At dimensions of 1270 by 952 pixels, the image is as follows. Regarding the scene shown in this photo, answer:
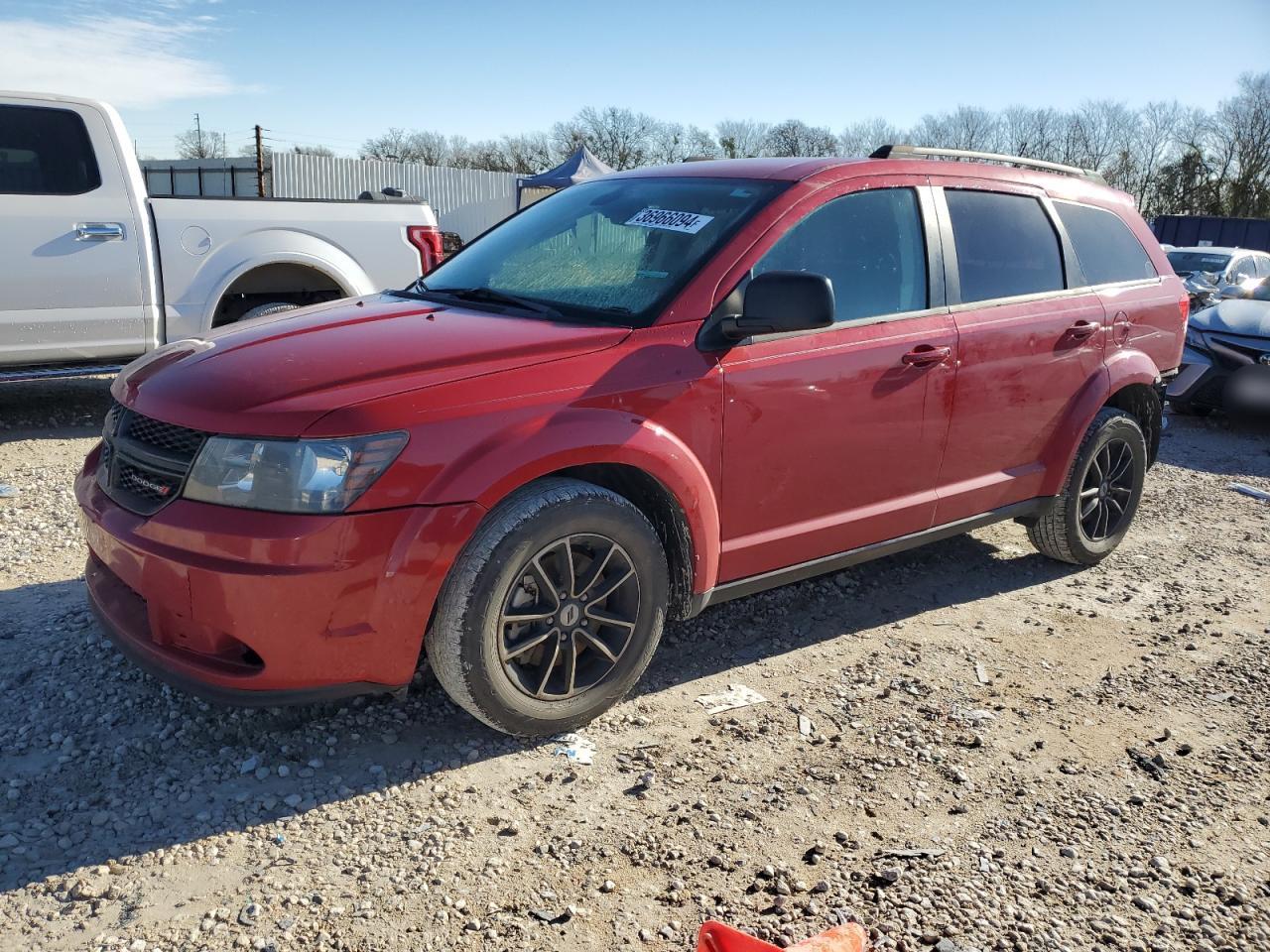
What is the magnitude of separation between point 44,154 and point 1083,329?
636 cm

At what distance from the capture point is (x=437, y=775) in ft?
10.1

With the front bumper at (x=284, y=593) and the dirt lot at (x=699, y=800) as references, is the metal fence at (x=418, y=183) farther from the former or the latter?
the front bumper at (x=284, y=593)

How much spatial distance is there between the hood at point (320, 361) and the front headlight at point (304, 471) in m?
0.05

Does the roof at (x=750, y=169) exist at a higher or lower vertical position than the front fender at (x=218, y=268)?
higher

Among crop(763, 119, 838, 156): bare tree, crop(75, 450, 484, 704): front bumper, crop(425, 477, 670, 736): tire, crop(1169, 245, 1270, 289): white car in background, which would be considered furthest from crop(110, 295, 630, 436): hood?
crop(763, 119, 838, 156): bare tree

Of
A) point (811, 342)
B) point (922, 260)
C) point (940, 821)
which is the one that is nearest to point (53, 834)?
point (940, 821)

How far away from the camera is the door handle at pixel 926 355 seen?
388cm

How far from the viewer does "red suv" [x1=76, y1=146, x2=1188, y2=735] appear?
278cm

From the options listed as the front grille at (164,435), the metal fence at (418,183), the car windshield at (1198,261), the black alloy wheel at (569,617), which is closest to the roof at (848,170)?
the black alloy wheel at (569,617)

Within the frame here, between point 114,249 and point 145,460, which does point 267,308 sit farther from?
point 145,460

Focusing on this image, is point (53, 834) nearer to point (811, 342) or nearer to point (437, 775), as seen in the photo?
point (437, 775)

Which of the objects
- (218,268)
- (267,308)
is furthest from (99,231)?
(267,308)

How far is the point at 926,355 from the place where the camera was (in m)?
3.92

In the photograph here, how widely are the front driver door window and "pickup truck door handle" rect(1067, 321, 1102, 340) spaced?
2.85 feet
